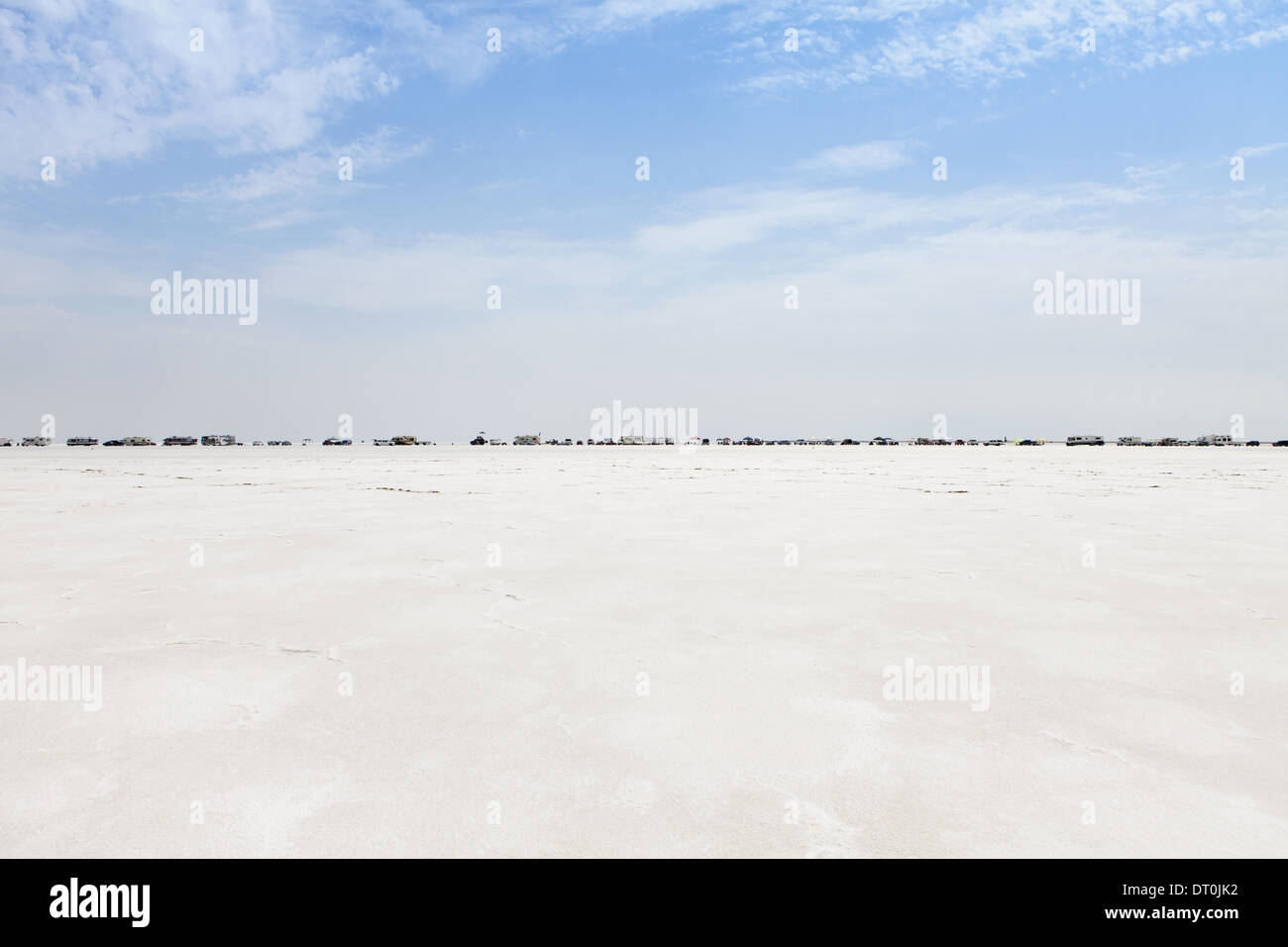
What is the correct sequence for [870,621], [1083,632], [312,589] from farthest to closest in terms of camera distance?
[312,589] → [870,621] → [1083,632]

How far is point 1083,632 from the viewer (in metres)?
4.25

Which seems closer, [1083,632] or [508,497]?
[1083,632]

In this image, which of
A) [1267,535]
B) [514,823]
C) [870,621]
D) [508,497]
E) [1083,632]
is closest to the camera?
[514,823]

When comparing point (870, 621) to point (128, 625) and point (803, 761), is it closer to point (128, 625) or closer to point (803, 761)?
point (803, 761)

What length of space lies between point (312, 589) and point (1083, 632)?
5.31 meters

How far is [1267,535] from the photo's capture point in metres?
8.00

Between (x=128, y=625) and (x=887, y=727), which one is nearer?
(x=887, y=727)

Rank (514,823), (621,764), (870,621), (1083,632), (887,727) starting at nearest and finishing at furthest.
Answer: (514,823) < (621,764) < (887,727) < (1083,632) < (870,621)

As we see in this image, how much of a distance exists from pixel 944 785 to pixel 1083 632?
8.02 ft
